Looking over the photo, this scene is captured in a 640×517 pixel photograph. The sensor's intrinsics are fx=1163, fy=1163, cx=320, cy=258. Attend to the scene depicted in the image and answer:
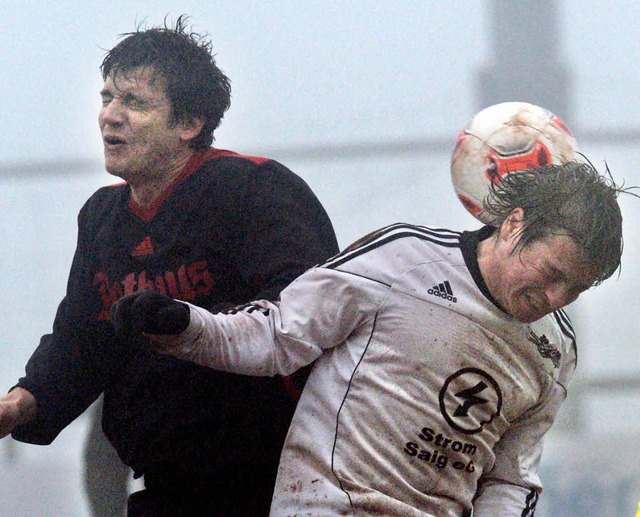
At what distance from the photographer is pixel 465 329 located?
174cm

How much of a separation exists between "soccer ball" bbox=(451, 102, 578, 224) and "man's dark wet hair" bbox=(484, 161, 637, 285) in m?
0.29

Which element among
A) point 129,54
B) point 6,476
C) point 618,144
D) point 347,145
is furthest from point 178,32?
point 618,144

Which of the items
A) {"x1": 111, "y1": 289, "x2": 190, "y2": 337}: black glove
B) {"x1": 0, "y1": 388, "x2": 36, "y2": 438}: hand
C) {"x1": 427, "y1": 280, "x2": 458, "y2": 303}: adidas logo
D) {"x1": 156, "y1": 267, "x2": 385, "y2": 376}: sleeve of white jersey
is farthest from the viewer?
{"x1": 0, "y1": 388, "x2": 36, "y2": 438}: hand

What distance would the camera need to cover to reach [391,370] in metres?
1.72

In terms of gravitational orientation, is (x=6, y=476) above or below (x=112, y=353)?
below

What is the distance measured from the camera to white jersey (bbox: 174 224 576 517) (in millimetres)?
1702

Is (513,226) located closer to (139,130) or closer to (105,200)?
(139,130)

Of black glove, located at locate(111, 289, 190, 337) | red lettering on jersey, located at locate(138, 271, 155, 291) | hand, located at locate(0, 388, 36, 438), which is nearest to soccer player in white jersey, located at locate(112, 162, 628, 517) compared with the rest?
black glove, located at locate(111, 289, 190, 337)

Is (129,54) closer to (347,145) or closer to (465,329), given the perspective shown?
(465,329)

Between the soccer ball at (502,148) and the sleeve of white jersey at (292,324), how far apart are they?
1.40ft

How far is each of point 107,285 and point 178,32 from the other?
1.69 feet

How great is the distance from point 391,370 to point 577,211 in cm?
36

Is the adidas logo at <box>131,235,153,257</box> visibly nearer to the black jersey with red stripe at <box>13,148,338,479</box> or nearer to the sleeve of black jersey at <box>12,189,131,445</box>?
the black jersey with red stripe at <box>13,148,338,479</box>

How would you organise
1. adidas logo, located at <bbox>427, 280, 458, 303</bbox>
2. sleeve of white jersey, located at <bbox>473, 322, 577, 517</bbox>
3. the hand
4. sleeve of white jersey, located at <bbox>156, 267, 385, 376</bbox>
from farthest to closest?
the hand
sleeve of white jersey, located at <bbox>473, 322, 577, 517</bbox>
adidas logo, located at <bbox>427, 280, 458, 303</bbox>
sleeve of white jersey, located at <bbox>156, 267, 385, 376</bbox>
